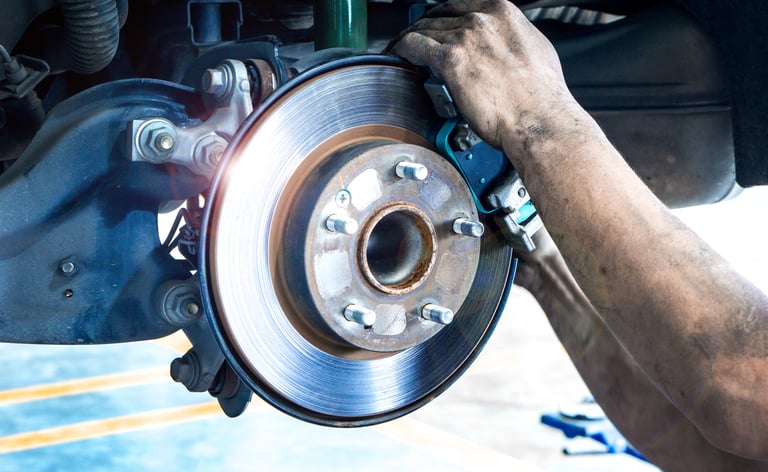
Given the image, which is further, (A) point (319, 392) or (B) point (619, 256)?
(A) point (319, 392)

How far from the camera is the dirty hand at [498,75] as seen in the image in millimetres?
730

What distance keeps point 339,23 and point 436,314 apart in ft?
0.99

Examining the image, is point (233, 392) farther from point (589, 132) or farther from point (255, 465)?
point (255, 465)

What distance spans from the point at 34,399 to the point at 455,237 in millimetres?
2024

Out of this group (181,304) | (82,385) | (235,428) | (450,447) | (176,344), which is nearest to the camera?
(181,304)

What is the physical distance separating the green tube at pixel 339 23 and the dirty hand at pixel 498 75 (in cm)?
13

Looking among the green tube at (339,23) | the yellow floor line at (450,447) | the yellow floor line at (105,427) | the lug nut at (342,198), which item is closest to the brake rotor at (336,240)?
the lug nut at (342,198)

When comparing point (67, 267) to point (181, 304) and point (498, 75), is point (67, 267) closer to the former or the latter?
point (181, 304)

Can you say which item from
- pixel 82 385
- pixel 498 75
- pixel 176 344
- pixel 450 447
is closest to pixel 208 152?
pixel 498 75

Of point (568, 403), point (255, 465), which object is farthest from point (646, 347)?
point (568, 403)

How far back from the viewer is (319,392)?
77 centimetres

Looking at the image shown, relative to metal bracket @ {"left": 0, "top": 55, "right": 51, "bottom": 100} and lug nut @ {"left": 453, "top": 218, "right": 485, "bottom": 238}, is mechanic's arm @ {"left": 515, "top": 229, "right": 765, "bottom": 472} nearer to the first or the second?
lug nut @ {"left": 453, "top": 218, "right": 485, "bottom": 238}

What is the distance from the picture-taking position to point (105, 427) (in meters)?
2.28

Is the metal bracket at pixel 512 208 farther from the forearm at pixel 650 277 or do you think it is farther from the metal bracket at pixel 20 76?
the metal bracket at pixel 20 76
